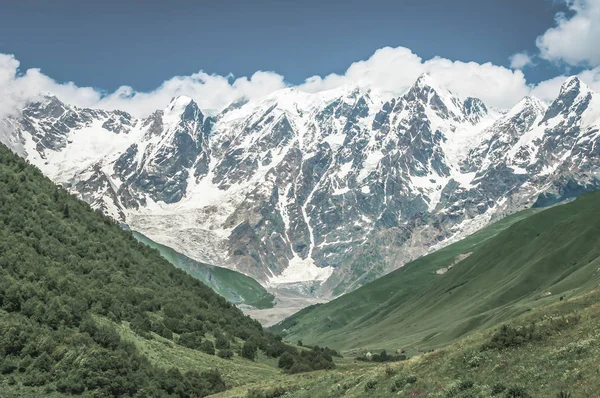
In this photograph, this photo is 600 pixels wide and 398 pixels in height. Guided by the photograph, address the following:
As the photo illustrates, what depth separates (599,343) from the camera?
38469mm

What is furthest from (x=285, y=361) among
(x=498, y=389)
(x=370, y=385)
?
(x=498, y=389)

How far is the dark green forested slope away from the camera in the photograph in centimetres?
8025

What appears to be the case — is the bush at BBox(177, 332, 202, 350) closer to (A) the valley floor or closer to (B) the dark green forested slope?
(B) the dark green forested slope

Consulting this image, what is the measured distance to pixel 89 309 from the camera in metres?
101

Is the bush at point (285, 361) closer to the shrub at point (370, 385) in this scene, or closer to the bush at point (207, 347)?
the bush at point (207, 347)

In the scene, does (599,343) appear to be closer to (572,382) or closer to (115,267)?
(572,382)

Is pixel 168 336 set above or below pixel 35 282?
below

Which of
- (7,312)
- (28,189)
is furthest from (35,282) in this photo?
(28,189)

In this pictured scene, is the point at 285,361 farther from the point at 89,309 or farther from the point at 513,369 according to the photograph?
the point at 513,369

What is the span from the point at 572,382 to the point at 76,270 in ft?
314

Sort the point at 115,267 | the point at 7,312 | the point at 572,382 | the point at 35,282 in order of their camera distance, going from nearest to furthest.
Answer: the point at 572,382 < the point at 7,312 < the point at 35,282 < the point at 115,267

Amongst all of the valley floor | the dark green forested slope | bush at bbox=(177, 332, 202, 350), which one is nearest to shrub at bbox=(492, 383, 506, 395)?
the valley floor

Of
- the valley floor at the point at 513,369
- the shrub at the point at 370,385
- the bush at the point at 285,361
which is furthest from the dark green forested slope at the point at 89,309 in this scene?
the shrub at the point at 370,385

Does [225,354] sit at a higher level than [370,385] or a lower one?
higher
